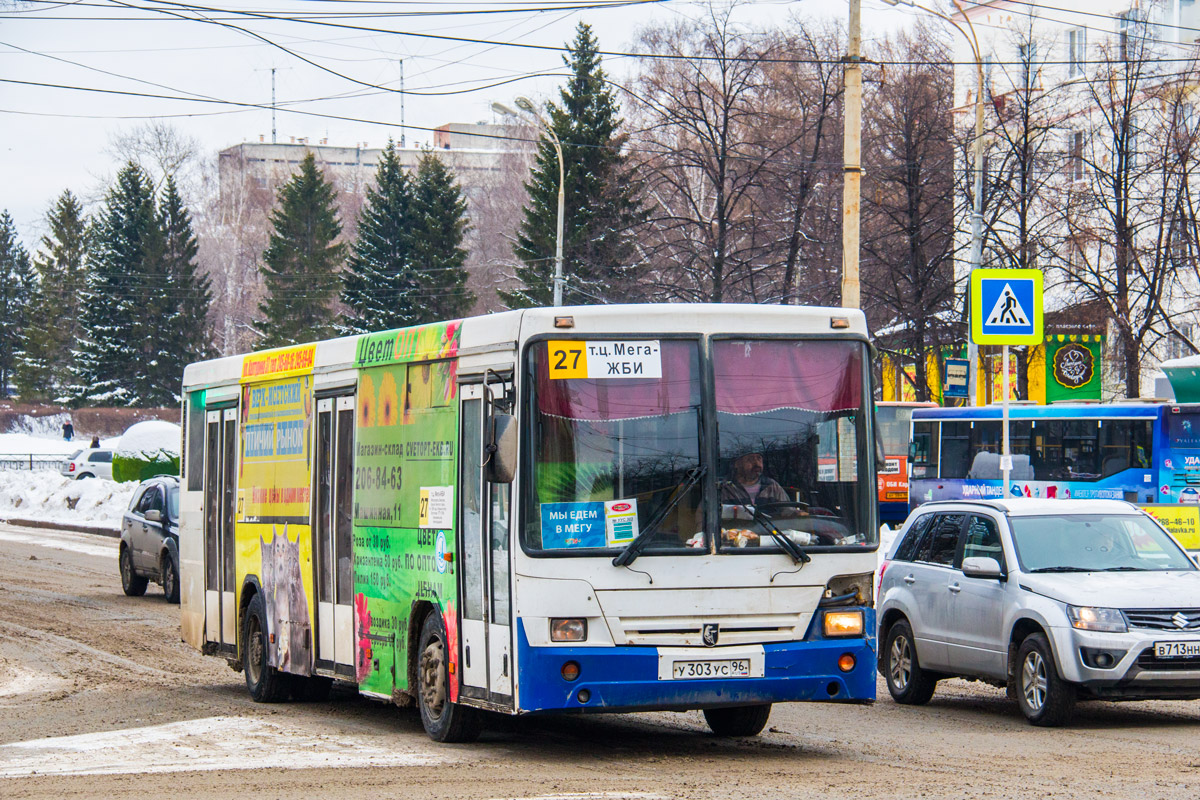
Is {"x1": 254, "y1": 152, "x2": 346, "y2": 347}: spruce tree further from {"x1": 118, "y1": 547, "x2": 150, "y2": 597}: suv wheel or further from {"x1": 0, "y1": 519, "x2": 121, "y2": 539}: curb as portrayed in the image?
{"x1": 118, "y1": 547, "x2": 150, "y2": 597}: suv wheel

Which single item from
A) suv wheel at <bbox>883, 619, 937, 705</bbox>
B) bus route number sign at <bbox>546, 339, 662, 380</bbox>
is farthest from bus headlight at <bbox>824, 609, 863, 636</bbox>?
suv wheel at <bbox>883, 619, 937, 705</bbox>

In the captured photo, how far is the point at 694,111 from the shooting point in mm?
42750

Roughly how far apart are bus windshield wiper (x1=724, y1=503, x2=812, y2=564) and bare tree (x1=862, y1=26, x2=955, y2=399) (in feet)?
108

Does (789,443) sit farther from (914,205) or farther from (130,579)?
(914,205)

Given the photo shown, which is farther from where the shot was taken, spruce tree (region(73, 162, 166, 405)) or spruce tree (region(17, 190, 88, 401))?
spruce tree (region(17, 190, 88, 401))

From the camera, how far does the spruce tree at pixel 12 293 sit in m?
95.4

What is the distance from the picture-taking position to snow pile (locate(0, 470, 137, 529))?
4284cm

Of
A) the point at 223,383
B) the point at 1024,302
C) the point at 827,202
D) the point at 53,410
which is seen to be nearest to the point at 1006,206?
the point at 827,202

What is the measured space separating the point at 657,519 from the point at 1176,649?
423 centimetres

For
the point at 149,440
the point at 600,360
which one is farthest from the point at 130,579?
the point at 149,440

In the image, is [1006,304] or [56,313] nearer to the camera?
[1006,304]

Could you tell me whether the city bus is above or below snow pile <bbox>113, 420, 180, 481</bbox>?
below

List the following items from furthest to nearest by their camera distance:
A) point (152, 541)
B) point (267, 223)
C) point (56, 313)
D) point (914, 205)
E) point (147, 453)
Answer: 1. point (267, 223)
2. point (56, 313)
3. point (147, 453)
4. point (914, 205)
5. point (152, 541)

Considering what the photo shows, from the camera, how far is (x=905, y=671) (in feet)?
43.8
